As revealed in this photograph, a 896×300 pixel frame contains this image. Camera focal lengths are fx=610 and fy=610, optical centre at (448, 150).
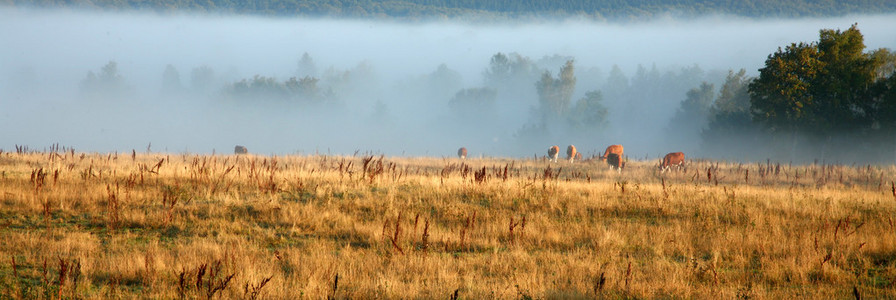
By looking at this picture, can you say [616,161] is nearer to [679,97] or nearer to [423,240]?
[423,240]

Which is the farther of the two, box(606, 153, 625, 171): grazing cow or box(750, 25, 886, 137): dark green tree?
box(750, 25, 886, 137): dark green tree

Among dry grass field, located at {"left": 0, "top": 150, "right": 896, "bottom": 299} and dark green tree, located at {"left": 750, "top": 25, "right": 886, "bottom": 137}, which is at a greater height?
dark green tree, located at {"left": 750, "top": 25, "right": 886, "bottom": 137}

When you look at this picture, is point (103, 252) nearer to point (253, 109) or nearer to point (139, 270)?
point (139, 270)

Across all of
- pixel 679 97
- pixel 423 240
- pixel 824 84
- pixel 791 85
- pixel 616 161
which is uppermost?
pixel 679 97

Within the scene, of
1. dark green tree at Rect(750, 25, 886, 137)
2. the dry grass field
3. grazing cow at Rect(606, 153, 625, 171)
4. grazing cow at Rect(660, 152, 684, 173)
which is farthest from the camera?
dark green tree at Rect(750, 25, 886, 137)

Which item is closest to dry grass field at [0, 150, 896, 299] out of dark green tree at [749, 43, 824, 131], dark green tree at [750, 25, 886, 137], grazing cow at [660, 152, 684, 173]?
grazing cow at [660, 152, 684, 173]

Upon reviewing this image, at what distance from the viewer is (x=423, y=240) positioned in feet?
26.0

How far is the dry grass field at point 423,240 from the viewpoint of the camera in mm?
6055

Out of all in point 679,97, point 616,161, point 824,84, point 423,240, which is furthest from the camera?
point 679,97

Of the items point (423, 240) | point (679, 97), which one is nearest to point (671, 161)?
point (423, 240)

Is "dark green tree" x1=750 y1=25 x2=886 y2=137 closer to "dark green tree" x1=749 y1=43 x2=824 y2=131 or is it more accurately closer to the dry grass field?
"dark green tree" x1=749 y1=43 x2=824 y2=131

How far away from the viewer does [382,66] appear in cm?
18625

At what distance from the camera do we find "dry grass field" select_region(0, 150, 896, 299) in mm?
6055

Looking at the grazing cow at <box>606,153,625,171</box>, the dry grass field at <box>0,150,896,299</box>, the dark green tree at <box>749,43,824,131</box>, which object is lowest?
the dry grass field at <box>0,150,896,299</box>
